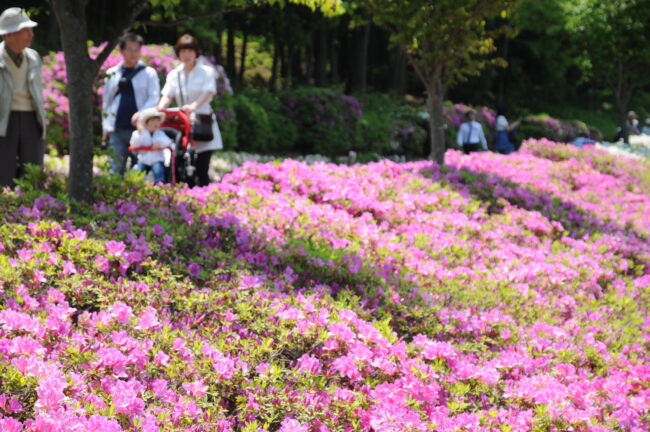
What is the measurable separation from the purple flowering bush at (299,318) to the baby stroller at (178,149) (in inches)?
31.6

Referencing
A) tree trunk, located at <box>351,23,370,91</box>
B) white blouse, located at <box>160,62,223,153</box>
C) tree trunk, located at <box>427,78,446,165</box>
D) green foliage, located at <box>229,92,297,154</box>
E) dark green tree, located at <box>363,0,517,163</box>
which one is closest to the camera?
white blouse, located at <box>160,62,223,153</box>

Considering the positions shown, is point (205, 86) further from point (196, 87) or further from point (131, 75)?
point (131, 75)

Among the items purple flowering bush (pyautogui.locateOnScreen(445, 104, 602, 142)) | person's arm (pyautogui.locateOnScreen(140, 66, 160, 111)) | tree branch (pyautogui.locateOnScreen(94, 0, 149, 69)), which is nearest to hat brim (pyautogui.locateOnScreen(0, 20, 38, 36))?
tree branch (pyautogui.locateOnScreen(94, 0, 149, 69))

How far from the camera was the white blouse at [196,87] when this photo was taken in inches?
295

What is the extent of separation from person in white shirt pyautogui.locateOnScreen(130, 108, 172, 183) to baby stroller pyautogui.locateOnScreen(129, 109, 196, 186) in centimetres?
7

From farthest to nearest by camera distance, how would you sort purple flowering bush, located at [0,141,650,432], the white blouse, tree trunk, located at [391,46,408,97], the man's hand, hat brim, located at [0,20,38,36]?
tree trunk, located at [391,46,408,97], the white blouse, the man's hand, hat brim, located at [0,20,38,36], purple flowering bush, located at [0,141,650,432]

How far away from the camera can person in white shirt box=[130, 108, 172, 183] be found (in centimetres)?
738

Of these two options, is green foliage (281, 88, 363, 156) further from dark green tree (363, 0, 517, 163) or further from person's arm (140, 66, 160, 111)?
person's arm (140, 66, 160, 111)

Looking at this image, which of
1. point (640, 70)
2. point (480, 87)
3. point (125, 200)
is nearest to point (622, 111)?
point (640, 70)

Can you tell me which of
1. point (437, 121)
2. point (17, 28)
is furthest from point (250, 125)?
point (17, 28)

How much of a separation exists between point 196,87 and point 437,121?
5.92 meters

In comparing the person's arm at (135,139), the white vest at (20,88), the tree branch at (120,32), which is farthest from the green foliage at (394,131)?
the tree branch at (120,32)

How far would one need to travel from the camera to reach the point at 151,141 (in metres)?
7.51

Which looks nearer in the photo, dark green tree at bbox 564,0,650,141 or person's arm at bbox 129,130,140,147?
person's arm at bbox 129,130,140,147
